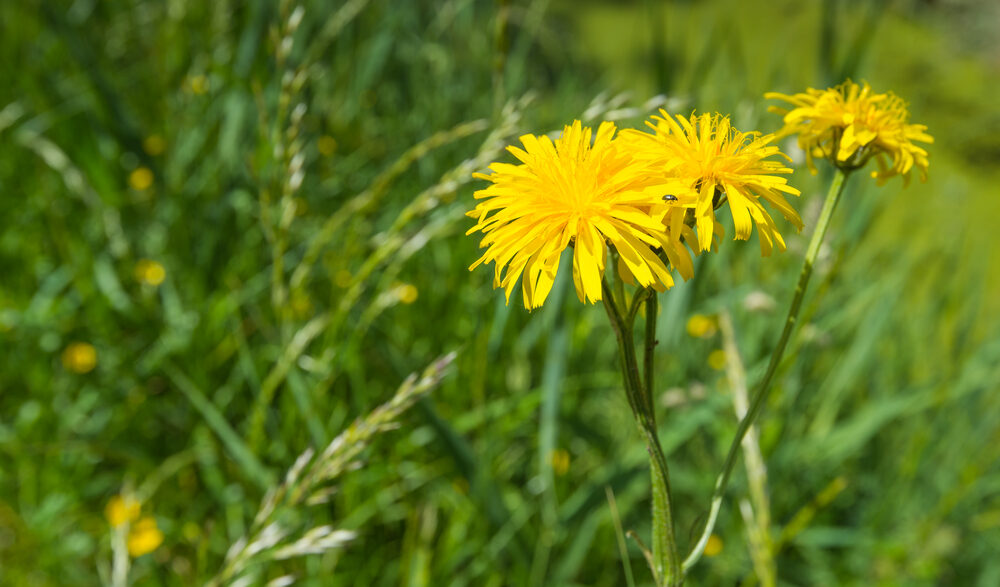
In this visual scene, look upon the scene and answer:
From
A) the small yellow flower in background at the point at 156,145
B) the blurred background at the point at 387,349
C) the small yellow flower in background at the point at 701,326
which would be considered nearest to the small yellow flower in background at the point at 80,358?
the blurred background at the point at 387,349

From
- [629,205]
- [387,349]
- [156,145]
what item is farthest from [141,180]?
[629,205]

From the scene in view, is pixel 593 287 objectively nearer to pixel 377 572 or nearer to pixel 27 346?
pixel 377 572

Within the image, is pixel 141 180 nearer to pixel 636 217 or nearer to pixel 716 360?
pixel 716 360

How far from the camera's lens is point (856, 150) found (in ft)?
1.92

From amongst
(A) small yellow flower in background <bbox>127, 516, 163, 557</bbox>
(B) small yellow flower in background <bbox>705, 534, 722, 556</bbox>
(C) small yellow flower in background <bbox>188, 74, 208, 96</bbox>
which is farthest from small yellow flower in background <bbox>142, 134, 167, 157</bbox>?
(B) small yellow flower in background <bbox>705, 534, 722, 556</bbox>

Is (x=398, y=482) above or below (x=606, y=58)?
below

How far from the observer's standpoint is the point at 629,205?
0.49 meters

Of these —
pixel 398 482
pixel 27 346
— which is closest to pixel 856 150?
pixel 398 482

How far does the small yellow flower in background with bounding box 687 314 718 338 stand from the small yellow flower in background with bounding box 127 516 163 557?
1147 millimetres

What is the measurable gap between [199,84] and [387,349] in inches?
39.3

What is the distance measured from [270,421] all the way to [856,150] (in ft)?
3.70

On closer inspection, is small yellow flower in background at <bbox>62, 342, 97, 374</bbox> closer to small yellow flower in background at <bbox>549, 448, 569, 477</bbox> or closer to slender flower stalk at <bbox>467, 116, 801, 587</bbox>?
small yellow flower in background at <bbox>549, 448, 569, 477</bbox>

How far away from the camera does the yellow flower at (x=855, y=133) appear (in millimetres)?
567

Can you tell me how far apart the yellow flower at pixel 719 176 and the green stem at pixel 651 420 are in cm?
7
